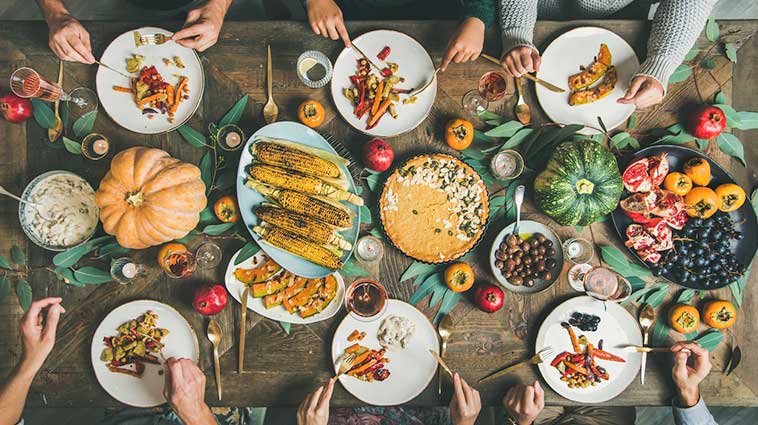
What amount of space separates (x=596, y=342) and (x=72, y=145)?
9.21 feet

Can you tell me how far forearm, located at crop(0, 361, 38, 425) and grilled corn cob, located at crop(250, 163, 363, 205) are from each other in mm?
1418

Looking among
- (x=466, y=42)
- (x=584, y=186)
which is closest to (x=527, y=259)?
(x=584, y=186)

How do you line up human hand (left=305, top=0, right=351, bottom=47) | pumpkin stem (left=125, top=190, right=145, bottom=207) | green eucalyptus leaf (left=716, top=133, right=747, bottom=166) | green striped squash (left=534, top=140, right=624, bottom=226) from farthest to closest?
1. green eucalyptus leaf (left=716, top=133, right=747, bottom=166)
2. human hand (left=305, top=0, right=351, bottom=47)
3. green striped squash (left=534, top=140, right=624, bottom=226)
4. pumpkin stem (left=125, top=190, right=145, bottom=207)

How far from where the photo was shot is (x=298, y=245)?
2.27 m

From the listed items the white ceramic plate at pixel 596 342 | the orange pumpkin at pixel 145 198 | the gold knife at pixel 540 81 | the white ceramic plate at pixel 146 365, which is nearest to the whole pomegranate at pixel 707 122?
the gold knife at pixel 540 81

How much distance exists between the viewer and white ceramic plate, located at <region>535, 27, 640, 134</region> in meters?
2.35

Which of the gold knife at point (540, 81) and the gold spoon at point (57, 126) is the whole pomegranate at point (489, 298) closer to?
the gold knife at point (540, 81)

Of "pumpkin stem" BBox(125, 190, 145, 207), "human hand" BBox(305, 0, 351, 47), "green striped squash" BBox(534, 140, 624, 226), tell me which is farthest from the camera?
"human hand" BBox(305, 0, 351, 47)

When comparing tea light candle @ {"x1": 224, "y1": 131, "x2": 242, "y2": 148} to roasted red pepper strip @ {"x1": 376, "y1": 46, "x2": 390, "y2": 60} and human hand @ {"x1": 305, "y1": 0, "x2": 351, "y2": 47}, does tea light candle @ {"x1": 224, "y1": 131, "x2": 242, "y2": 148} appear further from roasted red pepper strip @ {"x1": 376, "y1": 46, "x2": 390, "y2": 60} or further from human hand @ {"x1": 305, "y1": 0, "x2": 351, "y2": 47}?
roasted red pepper strip @ {"x1": 376, "y1": 46, "x2": 390, "y2": 60}

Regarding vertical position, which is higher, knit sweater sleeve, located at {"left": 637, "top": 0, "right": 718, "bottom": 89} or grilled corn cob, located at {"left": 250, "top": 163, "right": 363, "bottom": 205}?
knit sweater sleeve, located at {"left": 637, "top": 0, "right": 718, "bottom": 89}

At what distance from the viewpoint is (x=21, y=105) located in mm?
2316

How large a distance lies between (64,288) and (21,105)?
93 centimetres

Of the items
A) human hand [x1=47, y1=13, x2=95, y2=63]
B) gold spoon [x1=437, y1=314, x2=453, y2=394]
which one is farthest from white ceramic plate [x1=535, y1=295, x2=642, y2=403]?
human hand [x1=47, y1=13, x2=95, y2=63]

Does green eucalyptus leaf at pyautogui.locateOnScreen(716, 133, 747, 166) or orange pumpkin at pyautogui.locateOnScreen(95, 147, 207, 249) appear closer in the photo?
orange pumpkin at pyautogui.locateOnScreen(95, 147, 207, 249)
